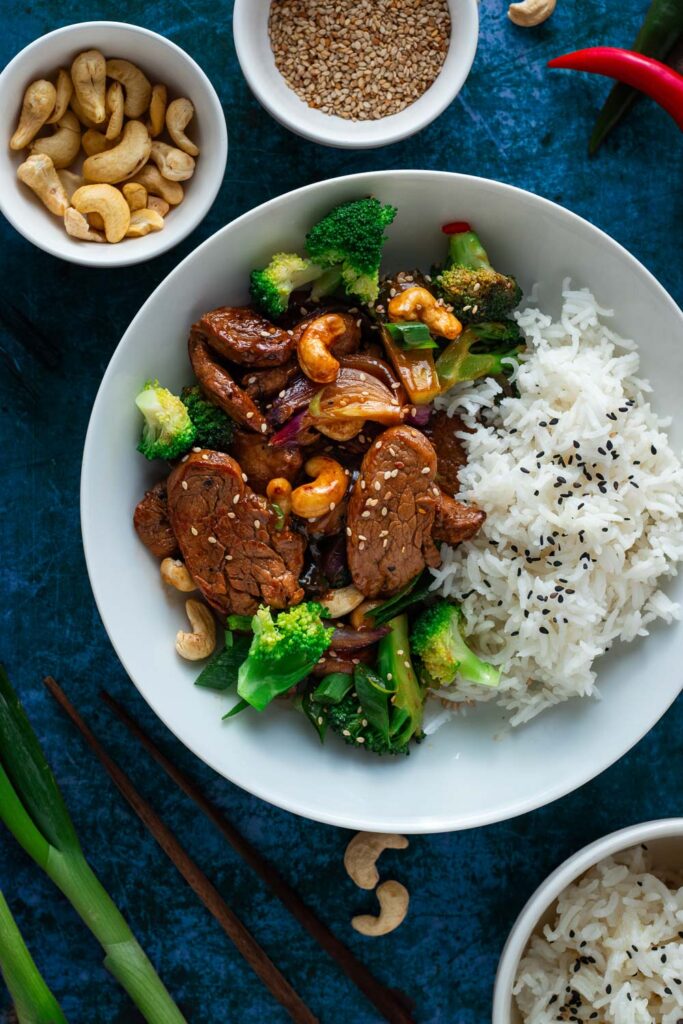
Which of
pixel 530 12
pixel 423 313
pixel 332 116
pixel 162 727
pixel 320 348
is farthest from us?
pixel 162 727

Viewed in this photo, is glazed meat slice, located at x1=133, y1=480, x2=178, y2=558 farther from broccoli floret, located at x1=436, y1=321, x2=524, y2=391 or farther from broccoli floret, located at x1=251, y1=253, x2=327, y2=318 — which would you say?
broccoli floret, located at x1=436, y1=321, x2=524, y2=391

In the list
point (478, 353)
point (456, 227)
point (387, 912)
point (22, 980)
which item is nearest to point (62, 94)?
point (456, 227)

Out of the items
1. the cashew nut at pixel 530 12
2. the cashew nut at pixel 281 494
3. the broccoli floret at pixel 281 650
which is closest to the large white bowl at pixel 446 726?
the broccoli floret at pixel 281 650

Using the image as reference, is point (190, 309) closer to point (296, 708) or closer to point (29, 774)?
point (296, 708)

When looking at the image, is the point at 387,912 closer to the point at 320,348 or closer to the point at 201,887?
the point at 201,887

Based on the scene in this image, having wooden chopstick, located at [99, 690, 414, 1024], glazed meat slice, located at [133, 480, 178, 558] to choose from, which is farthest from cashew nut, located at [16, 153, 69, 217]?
wooden chopstick, located at [99, 690, 414, 1024]

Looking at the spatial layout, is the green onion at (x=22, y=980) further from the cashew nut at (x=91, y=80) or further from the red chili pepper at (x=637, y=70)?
the red chili pepper at (x=637, y=70)
